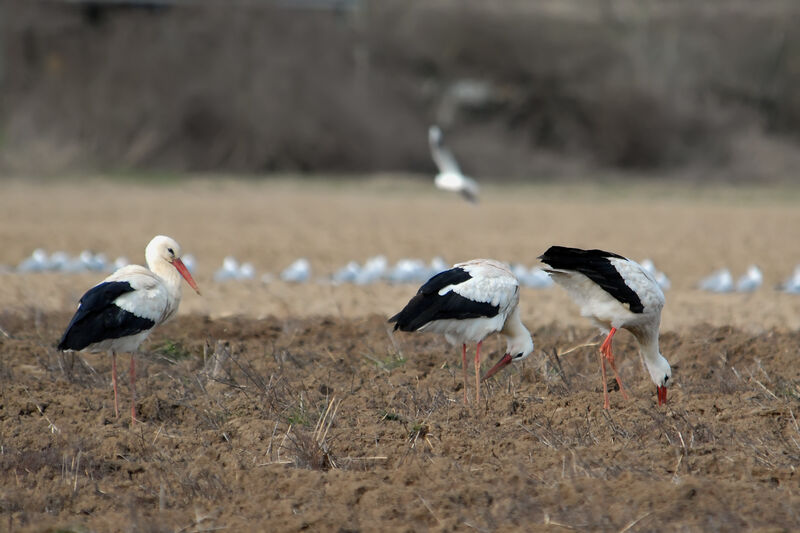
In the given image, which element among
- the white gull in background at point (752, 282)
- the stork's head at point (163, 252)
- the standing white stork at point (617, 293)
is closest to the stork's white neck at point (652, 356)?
the standing white stork at point (617, 293)

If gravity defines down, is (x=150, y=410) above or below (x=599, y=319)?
below

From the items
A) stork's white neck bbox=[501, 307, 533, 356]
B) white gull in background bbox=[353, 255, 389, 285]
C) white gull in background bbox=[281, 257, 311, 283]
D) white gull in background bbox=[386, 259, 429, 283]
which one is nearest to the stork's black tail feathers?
stork's white neck bbox=[501, 307, 533, 356]

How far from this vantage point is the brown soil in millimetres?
4777

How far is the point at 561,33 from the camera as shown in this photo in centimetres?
3872

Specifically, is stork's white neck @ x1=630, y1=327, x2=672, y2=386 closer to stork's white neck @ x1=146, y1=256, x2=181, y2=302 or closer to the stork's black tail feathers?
the stork's black tail feathers

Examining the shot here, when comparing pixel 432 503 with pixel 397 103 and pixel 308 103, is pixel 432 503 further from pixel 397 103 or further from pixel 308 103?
pixel 397 103

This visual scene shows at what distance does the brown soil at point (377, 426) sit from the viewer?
4.78 metres

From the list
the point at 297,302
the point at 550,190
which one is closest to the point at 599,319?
the point at 297,302

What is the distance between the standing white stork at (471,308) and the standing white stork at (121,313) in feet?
4.67

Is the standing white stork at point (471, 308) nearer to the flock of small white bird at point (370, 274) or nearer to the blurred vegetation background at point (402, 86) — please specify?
the flock of small white bird at point (370, 274)

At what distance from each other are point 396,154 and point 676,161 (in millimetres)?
9875

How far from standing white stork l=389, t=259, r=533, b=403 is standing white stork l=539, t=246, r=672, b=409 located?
0.33 metres

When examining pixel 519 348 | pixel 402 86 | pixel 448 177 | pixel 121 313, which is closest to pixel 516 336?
pixel 519 348

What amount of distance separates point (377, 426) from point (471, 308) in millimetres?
1034
